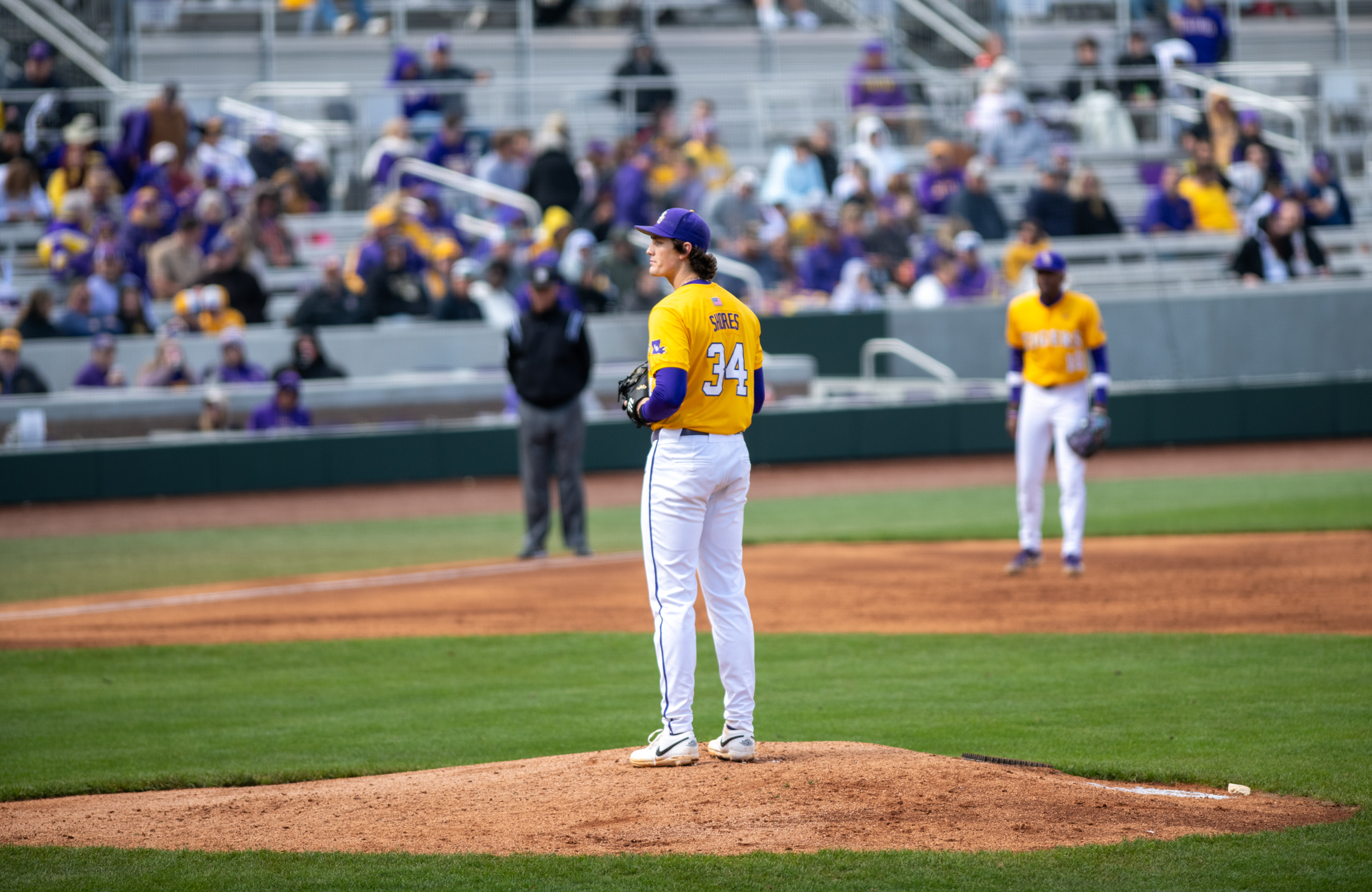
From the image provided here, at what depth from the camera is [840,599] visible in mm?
Result: 11078

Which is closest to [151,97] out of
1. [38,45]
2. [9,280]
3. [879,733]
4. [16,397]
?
[38,45]

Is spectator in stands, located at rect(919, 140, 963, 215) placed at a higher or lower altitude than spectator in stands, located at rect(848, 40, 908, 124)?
lower

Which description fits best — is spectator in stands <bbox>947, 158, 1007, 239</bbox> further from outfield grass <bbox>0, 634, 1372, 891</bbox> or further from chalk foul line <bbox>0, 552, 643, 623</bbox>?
outfield grass <bbox>0, 634, 1372, 891</bbox>

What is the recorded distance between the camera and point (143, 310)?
18.1 metres

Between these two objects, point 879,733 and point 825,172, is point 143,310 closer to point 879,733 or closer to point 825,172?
point 825,172

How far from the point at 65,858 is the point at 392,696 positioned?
314 centimetres

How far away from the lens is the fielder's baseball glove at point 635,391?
5680 millimetres

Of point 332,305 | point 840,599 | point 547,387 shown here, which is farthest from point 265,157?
point 840,599

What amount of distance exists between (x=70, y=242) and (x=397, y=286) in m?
3.84

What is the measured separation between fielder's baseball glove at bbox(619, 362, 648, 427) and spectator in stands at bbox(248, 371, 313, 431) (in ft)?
37.9

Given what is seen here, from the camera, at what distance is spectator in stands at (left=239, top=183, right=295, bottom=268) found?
19.4 meters

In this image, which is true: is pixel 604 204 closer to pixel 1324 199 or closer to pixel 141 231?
pixel 141 231

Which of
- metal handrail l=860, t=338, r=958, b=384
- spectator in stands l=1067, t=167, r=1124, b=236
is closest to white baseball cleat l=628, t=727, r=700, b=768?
metal handrail l=860, t=338, r=958, b=384

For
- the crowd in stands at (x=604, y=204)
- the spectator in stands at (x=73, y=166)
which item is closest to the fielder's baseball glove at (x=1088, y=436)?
the crowd in stands at (x=604, y=204)
